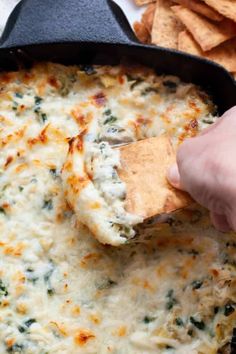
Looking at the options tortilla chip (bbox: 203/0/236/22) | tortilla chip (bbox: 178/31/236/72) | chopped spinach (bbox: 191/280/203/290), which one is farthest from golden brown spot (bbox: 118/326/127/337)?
tortilla chip (bbox: 203/0/236/22)

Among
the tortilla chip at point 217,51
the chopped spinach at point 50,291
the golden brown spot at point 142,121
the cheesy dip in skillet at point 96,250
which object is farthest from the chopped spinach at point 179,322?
the tortilla chip at point 217,51

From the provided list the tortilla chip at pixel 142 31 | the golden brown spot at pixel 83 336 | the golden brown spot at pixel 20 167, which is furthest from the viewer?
the tortilla chip at pixel 142 31

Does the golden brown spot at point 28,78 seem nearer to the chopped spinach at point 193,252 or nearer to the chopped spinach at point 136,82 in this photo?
the chopped spinach at point 136,82

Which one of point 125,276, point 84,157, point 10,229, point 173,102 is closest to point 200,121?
point 173,102

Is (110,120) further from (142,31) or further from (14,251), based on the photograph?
(142,31)

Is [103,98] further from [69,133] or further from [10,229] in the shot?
[10,229]

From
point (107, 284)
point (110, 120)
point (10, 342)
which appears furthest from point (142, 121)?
point (10, 342)

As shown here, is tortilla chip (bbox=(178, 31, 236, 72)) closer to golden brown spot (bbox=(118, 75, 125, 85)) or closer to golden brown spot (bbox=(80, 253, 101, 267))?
golden brown spot (bbox=(118, 75, 125, 85))
